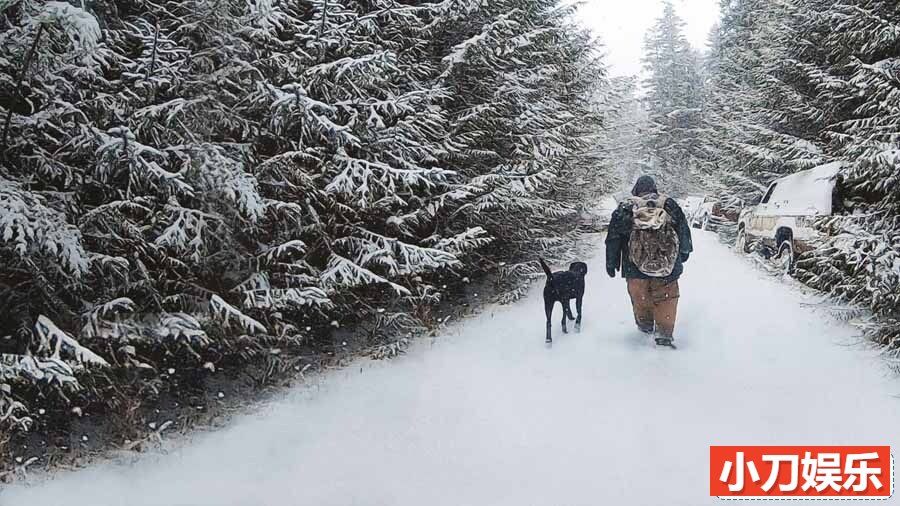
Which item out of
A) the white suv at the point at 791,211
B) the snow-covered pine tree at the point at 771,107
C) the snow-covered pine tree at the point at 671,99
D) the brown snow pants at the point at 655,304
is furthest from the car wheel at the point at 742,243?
the snow-covered pine tree at the point at 671,99

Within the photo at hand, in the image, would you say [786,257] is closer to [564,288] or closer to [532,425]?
[564,288]

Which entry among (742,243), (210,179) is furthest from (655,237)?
(742,243)

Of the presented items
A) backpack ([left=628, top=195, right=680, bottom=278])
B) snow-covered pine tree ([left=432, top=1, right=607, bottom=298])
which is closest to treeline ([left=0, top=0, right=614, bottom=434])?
snow-covered pine tree ([left=432, top=1, right=607, bottom=298])

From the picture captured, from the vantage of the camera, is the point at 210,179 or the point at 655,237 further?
the point at 655,237

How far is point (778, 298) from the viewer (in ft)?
29.3

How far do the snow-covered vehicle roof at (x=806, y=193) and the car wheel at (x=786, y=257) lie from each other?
601 mm

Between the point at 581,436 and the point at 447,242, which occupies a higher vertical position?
the point at 447,242

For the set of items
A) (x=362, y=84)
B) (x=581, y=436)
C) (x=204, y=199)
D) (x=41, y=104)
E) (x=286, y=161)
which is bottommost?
(x=581, y=436)

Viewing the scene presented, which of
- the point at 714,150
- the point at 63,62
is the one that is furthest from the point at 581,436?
the point at 714,150

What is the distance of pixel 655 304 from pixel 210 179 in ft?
15.5

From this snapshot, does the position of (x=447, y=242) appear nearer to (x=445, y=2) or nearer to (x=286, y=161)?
(x=286, y=161)

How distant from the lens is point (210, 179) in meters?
4.78

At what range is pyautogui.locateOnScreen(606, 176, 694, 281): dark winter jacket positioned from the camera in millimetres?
6445

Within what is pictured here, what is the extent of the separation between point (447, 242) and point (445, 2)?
10.4ft
